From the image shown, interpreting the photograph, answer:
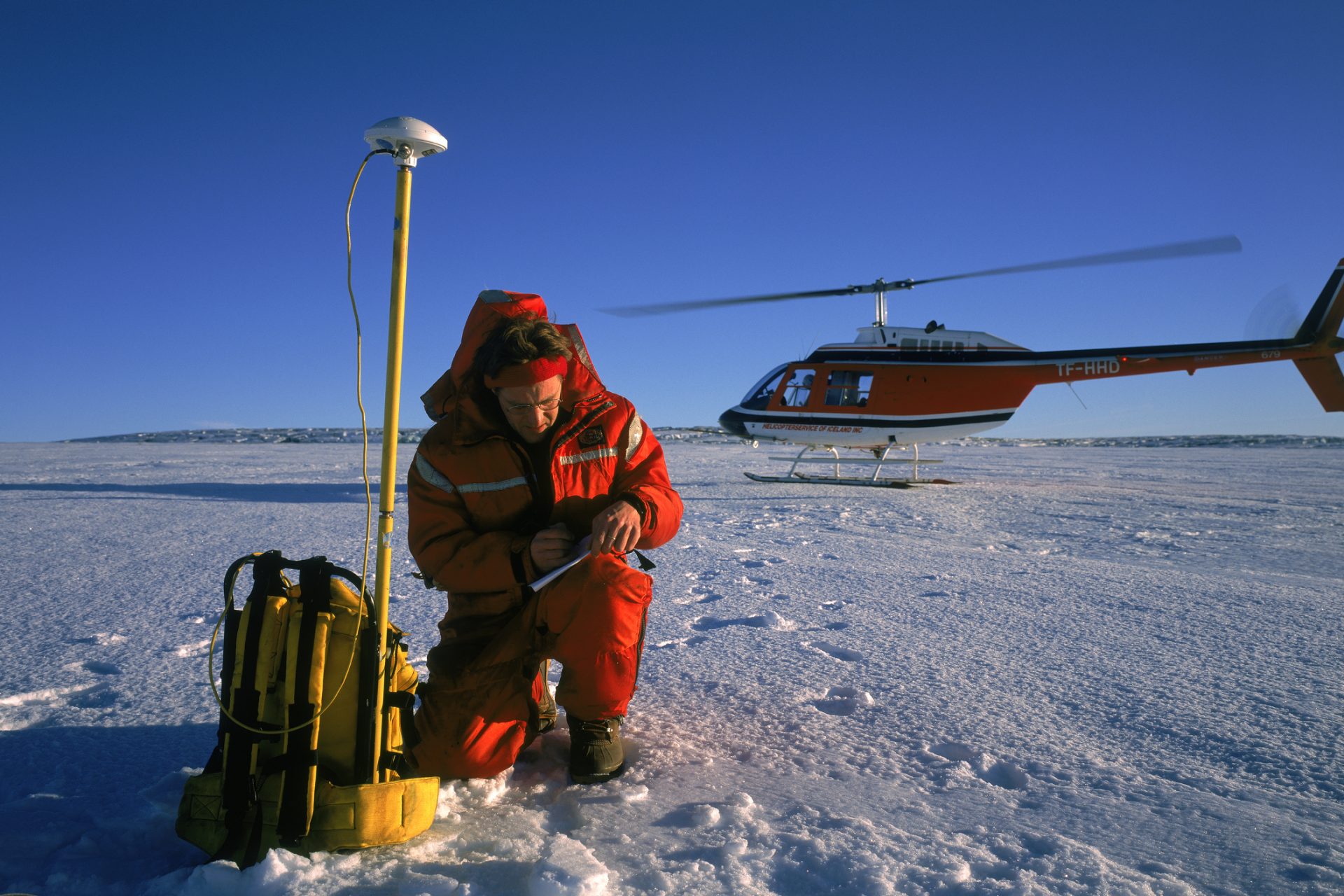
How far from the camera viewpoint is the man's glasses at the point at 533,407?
68.7 inches

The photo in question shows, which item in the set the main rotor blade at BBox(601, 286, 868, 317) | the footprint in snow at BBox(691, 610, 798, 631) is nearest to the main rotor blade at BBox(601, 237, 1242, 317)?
the main rotor blade at BBox(601, 286, 868, 317)

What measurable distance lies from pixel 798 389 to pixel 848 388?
71cm

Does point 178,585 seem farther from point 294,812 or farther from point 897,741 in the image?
point 897,741

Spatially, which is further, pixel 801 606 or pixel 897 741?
pixel 801 606

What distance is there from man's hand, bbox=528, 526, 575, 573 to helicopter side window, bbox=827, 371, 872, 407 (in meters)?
9.31

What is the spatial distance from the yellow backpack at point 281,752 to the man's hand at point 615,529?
0.49 m

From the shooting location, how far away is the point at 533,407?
175 cm

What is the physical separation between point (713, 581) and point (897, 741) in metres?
2.12

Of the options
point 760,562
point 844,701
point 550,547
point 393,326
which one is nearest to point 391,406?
point 393,326

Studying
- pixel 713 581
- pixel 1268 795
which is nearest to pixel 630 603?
pixel 1268 795

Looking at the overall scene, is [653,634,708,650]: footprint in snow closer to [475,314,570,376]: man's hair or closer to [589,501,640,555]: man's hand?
[589,501,640,555]: man's hand

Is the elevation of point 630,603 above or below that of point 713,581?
above

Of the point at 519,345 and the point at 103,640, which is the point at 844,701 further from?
the point at 103,640

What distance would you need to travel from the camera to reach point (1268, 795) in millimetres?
1648
